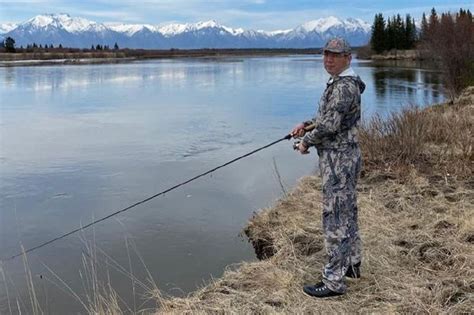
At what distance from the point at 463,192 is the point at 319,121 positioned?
406cm

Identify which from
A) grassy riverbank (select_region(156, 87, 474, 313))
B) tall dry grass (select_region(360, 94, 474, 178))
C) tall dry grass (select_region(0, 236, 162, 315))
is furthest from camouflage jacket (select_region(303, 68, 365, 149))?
tall dry grass (select_region(360, 94, 474, 178))

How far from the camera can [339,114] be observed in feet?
13.3

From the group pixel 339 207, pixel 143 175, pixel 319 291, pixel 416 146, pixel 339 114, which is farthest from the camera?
pixel 143 175

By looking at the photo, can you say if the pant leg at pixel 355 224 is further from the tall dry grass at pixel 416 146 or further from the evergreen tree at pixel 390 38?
the evergreen tree at pixel 390 38

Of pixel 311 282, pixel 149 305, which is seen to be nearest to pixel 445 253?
pixel 311 282

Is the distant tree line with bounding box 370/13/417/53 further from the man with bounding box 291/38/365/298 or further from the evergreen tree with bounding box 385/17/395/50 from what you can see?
the man with bounding box 291/38/365/298

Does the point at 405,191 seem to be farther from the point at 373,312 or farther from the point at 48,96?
the point at 48,96

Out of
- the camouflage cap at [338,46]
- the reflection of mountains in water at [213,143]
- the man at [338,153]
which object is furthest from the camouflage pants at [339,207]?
the reflection of mountains in water at [213,143]

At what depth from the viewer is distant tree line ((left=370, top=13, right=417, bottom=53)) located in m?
81.7

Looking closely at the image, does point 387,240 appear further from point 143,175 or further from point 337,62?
point 143,175

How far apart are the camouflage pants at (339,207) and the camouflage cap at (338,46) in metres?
0.71

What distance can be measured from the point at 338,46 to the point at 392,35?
82557 millimetres

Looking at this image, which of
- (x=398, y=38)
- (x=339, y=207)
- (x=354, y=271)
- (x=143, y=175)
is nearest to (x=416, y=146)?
(x=143, y=175)

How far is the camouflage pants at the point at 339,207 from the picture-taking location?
4.21m
